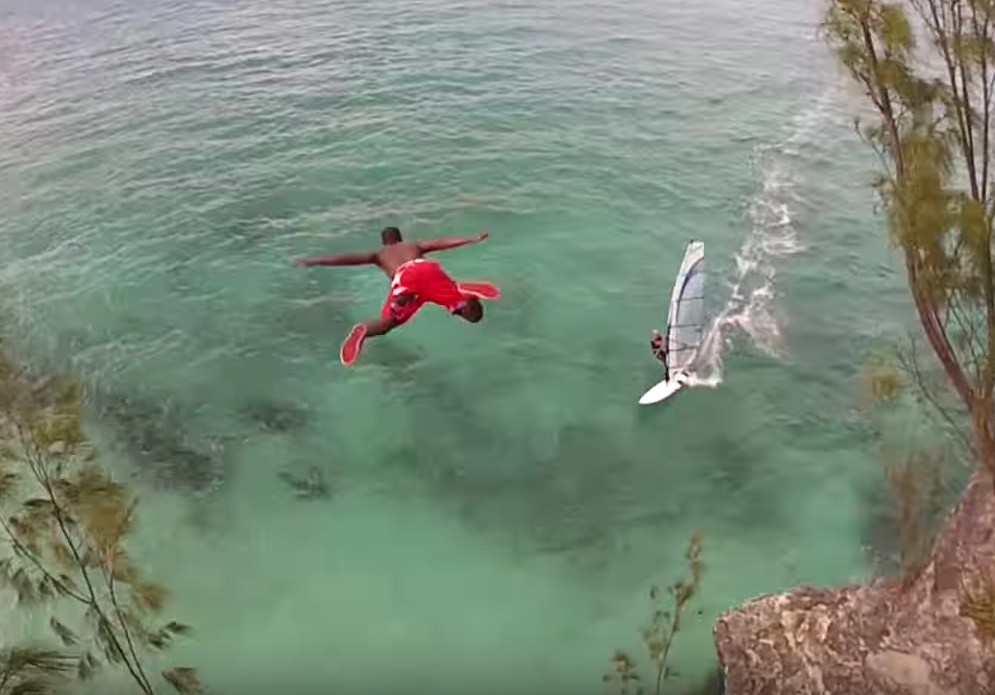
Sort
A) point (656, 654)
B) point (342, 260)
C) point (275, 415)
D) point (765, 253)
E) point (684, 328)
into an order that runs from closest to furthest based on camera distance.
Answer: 1. point (656, 654)
2. point (342, 260)
3. point (275, 415)
4. point (684, 328)
5. point (765, 253)

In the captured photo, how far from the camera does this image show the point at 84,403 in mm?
24094

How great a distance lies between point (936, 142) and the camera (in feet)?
43.6

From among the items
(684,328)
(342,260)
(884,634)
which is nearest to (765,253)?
(684,328)

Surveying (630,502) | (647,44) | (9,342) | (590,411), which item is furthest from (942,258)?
(647,44)

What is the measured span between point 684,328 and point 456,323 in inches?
228

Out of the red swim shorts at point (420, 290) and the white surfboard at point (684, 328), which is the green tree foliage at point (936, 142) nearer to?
the red swim shorts at point (420, 290)

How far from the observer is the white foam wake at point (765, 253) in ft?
83.4

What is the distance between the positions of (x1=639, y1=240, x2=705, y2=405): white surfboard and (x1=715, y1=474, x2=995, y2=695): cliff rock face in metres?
7.92

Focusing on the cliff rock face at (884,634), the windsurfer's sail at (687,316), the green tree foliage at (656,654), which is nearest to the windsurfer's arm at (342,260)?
the windsurfer's sail at (687,316)

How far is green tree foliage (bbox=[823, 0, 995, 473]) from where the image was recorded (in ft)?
41.9

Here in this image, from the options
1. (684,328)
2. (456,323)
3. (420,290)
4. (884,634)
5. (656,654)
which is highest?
(420,290)

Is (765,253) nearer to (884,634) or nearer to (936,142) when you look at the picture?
(884,634)

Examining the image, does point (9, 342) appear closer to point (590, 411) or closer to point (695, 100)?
point (590, 411)

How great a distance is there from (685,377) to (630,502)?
391cm
